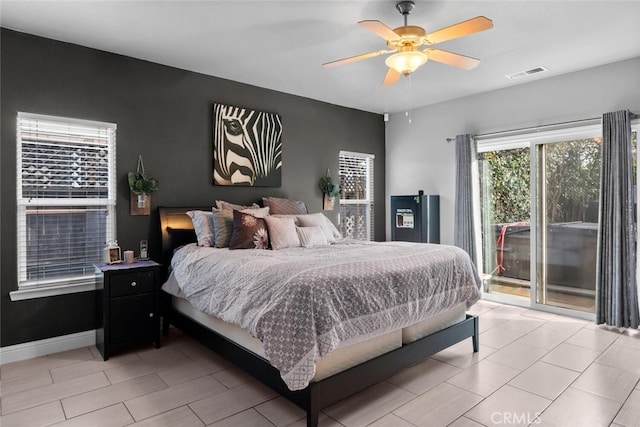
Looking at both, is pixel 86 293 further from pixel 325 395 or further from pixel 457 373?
pixel 457 373

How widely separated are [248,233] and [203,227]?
51 cm

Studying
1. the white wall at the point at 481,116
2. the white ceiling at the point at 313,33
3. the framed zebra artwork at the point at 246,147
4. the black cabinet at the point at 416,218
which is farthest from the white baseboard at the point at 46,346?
the white wall at the point at 481,116

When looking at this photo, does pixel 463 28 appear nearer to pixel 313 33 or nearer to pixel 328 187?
pixel 313 33

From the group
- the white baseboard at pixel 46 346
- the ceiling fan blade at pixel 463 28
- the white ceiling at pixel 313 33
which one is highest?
the white ceiling at pixel 313 33

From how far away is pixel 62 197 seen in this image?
335cm

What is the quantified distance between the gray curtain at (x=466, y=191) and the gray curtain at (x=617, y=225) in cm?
142

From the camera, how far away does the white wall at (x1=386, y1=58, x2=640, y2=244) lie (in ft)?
12.9

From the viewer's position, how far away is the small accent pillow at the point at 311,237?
12.4ft

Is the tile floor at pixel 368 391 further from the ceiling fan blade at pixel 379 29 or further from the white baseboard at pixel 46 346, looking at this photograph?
the ceiling fan blade at pixel 379 29

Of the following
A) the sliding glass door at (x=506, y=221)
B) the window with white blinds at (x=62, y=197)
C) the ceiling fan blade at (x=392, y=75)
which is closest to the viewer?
the ceiling fan blade at (x=392, y=75)

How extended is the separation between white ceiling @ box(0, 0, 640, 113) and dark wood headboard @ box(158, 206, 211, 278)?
151 cm

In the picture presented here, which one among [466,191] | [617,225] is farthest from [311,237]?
[617,225]

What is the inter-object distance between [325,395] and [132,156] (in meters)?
2.88

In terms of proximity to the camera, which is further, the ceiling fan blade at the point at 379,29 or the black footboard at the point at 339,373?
the ceiling fan blade at the point at 379,29
